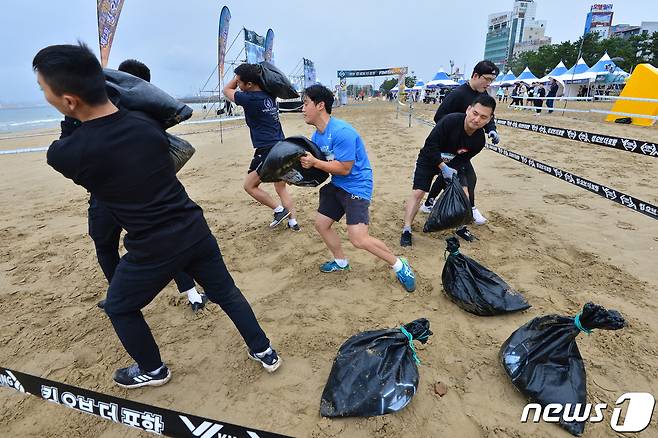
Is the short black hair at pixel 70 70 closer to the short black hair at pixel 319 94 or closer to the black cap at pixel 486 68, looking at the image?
the short black hair at pixel 319 94

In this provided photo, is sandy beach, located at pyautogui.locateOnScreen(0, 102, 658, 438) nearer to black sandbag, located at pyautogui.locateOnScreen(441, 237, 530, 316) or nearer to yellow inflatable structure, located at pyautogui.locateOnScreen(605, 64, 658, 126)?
black sandbag, located at pyautogui.locateOnScreen(441, 237, 530, 316)

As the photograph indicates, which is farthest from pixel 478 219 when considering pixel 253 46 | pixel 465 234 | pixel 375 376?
pixel 253 46

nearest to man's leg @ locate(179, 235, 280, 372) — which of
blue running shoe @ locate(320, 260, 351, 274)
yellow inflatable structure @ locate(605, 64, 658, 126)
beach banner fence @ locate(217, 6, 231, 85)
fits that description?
blue running shoe @ locate(320, 260, 351, 274)

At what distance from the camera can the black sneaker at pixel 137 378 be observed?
1.97 meters

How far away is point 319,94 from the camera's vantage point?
2.46m

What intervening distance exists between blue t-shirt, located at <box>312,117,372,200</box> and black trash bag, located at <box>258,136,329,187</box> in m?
0.09

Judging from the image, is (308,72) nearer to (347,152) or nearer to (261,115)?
(261,115)

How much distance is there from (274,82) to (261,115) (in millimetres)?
353

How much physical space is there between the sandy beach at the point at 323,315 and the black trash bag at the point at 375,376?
0.09 m

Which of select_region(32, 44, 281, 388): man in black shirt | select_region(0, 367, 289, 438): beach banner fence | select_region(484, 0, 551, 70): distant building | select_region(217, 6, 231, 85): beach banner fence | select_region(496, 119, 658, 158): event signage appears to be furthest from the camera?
select_region(484, 0, 551, 70): distant building

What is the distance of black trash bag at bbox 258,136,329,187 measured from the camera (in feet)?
8.07

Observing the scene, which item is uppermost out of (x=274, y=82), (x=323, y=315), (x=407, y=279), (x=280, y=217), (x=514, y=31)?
(x=514, y=31)

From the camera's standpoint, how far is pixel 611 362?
2.04m

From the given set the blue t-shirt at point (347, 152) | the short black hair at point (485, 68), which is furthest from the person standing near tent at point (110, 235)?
the short black hair at point (485, 68)
